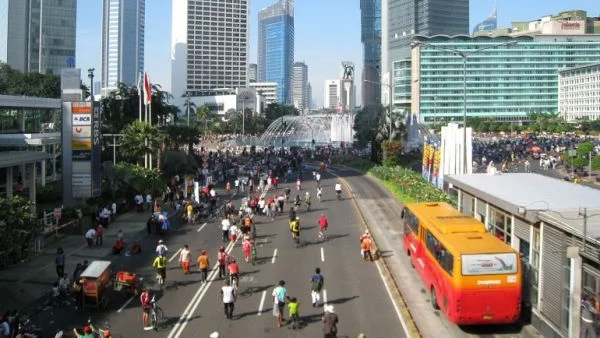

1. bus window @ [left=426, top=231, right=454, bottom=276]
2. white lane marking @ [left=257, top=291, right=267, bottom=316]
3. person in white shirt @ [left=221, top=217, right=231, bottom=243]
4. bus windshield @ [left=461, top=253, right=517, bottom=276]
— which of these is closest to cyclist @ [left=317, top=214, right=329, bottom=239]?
person in white shirt @ [left=221, top=217, right=231, bottom=243]

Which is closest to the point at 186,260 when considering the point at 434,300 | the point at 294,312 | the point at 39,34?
the point at 294,312

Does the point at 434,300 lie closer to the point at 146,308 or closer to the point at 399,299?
the point at 399,299

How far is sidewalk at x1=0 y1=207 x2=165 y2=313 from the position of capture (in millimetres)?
20344

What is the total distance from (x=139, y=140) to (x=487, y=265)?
36.0 m

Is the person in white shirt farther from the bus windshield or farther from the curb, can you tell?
the bus windshield

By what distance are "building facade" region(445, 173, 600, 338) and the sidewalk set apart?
579 inches

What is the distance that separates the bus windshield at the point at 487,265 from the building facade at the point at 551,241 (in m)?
0.91

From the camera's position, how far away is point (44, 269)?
2459 centimetres

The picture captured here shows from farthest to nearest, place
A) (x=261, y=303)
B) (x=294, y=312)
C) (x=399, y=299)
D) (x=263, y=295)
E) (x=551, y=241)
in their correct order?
(x=263, y=295) < (x=399, y=299) < (x=261, y=303) < (x=294, y=312) < (x=551, y=241)

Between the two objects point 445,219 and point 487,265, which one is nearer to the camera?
point 487,265

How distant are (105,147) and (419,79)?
149639 millimetres

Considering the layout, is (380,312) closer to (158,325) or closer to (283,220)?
(158,325)

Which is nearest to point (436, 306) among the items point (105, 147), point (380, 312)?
point (380, 312)

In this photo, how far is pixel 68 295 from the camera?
20.4 meters
